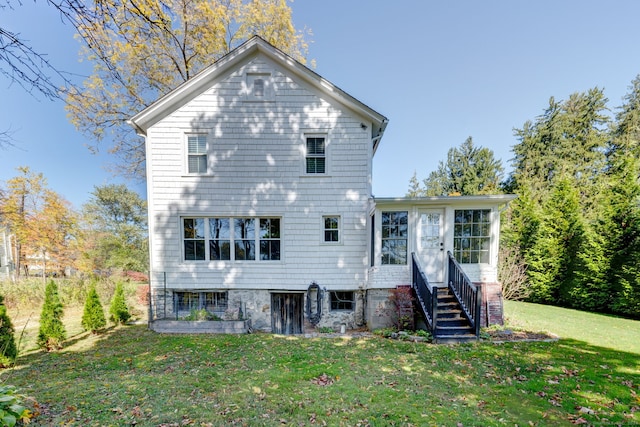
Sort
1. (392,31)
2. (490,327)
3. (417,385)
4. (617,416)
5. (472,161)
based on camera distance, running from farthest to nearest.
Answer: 1. (472,161)
2. (392,31)
3. (490,327)
4. (417,385)
5. (617,416)

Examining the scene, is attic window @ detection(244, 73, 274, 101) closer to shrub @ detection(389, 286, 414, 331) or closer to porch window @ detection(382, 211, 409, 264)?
porch window @ detection(382, 211, 409, 264)

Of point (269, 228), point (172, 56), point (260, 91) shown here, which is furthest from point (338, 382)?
point (172, 56)

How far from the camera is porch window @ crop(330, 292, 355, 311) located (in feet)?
27.1

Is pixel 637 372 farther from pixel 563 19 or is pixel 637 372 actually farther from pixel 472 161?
pixel 472 161

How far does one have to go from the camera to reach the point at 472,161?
27.4 m

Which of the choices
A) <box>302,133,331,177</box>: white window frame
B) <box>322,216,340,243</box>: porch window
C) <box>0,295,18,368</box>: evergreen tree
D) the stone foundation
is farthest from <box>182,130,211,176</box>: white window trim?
the stone foundation

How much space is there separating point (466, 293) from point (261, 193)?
6.83m

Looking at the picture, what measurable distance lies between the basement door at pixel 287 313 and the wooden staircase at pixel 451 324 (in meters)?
4.19

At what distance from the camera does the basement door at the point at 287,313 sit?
8.25m

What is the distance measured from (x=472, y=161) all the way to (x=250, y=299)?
2877 centimetres

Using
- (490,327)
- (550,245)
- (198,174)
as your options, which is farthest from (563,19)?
(198,174)

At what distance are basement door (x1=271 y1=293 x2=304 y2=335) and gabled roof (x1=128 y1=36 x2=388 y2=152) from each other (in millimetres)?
6628

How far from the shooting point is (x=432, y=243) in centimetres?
776

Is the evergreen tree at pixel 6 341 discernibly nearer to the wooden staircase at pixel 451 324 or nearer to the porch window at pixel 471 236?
the wooden staircase at pixel 451 324
